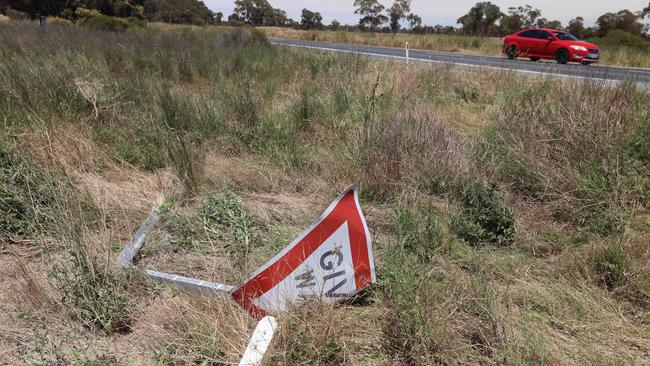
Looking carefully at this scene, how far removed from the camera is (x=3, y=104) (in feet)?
15.5

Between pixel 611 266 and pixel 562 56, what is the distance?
1809 cm

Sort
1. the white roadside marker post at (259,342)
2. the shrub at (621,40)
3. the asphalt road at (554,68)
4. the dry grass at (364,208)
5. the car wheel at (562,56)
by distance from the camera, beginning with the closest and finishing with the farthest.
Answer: the white roadside marker post at (259,342), the dry grass at (364,208), the asphalt road at (554,68), the car wheel at (562,56), the shrub at (621,40)

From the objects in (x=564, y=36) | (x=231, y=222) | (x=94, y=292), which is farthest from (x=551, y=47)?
(x=94, y=292)

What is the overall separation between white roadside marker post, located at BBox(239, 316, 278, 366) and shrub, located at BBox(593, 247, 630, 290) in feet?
6.38

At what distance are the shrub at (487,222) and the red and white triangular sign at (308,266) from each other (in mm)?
1128

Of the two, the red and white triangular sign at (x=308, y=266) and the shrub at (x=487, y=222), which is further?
the shrub at (x=487, y=222)

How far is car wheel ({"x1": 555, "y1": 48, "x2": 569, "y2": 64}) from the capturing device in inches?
701

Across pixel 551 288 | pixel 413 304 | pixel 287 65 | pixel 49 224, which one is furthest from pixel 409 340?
pixel 287 65

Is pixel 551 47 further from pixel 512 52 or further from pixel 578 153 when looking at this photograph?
pixel 578 153

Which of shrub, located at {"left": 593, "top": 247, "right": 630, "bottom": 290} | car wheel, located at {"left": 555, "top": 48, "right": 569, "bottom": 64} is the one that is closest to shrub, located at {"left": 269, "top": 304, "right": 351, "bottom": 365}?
shrub, located at {"left": 593, "top": 247, "right": 630, "bottom": 290}

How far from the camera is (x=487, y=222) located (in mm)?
3207

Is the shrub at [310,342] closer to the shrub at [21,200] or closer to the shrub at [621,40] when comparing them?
the shrub at [21,200]

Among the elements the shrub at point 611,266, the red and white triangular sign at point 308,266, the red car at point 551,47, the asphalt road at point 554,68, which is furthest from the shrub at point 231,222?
the red car at point 551,47

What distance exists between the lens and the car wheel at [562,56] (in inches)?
701
